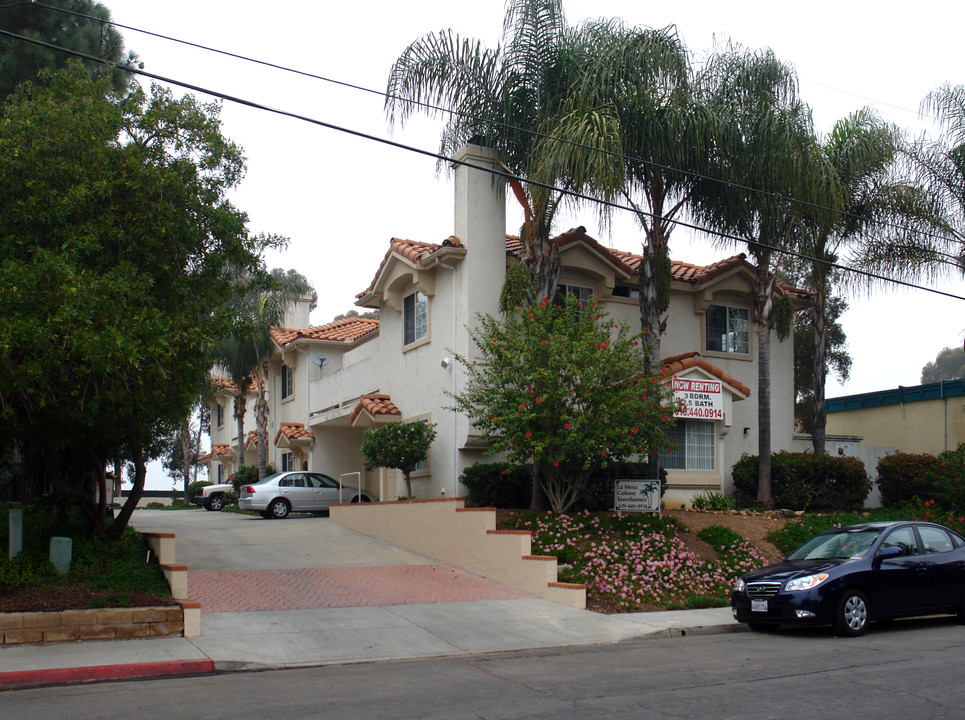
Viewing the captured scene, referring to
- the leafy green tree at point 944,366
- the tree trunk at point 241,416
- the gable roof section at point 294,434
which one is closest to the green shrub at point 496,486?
the gable roof section at point 294,434

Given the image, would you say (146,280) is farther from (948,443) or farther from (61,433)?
(948,443)

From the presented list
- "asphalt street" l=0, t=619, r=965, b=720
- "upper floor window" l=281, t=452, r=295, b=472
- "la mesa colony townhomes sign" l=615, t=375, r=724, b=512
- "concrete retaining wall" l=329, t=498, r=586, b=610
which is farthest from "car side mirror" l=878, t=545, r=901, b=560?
"upper floor window" l=281, t=452, r=295, b=472

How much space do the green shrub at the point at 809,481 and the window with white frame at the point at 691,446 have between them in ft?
2.64

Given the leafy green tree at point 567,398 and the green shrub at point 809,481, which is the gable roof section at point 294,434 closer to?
the leafy green tree at point 567,398

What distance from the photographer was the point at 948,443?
26812 millimetres

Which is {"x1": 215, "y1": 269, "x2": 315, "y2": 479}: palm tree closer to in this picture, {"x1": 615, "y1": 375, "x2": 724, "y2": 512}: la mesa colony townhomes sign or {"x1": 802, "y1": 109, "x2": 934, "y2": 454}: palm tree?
{"x1": 615, "y1": 375, "x2": 724, "y2": 512}: la mesa colony townhomes sign

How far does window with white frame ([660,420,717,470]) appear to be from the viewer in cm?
2048

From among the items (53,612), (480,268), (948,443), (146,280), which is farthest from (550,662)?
(948,443)

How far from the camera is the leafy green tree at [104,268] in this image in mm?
10234

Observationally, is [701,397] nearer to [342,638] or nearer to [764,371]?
[764,371]

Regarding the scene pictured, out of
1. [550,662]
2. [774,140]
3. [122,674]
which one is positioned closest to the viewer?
[122,674]

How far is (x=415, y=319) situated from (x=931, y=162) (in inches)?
513

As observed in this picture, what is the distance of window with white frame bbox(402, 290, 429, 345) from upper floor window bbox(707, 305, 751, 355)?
7.17 m

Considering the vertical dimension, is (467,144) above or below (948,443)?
above
